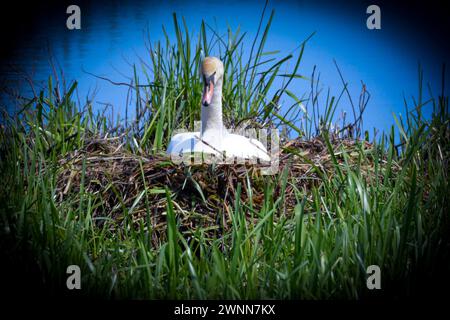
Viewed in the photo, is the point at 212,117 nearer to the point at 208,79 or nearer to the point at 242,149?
the point at 208,79

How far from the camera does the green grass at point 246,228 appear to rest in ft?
9.25

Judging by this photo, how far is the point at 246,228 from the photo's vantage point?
123 inches

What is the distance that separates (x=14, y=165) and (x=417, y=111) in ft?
6.85

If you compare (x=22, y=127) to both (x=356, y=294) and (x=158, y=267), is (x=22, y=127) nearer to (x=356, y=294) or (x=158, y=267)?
(x=158, y=267)

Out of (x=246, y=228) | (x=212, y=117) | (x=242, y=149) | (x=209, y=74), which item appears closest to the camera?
(x=246, y=228)

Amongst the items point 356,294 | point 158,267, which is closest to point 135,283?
point 158,267

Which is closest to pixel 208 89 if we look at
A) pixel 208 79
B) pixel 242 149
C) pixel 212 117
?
pixel 208 79

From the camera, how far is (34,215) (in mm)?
3115

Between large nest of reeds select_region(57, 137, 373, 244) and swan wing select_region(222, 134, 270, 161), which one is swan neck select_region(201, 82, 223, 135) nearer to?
swan wing select_region(222, 134, 270, 161)

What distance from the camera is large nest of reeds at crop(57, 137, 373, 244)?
3.54 m

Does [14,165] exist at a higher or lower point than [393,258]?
higher

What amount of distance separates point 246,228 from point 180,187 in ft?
2.02

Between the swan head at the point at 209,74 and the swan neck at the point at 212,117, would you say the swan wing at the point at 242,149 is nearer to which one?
the swan neck at the point at 212,117

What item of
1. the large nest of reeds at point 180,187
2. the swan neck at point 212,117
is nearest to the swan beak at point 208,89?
the swan neck at point 212,117
